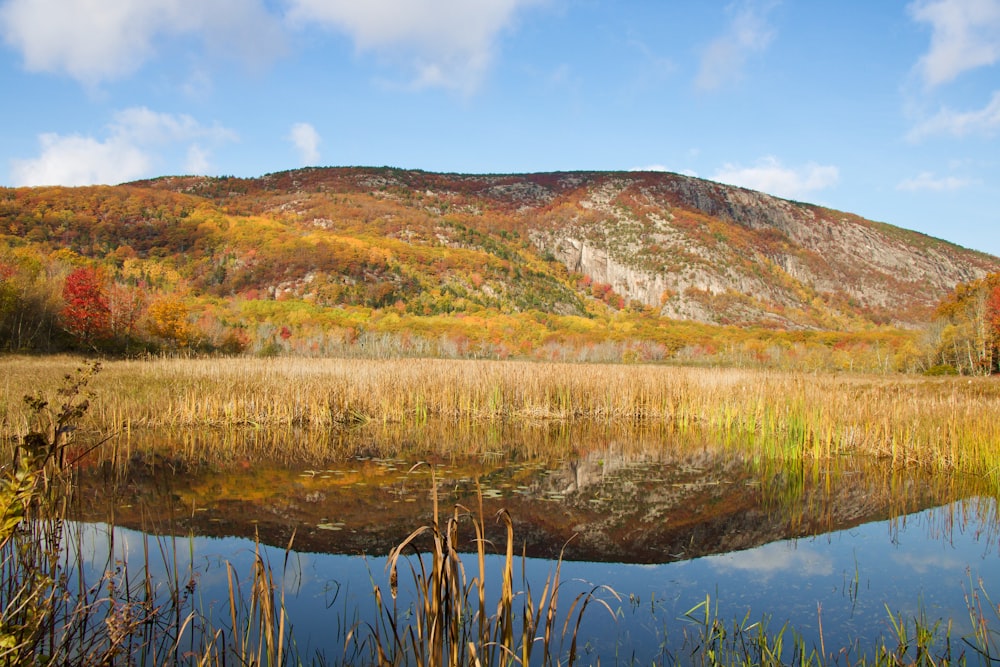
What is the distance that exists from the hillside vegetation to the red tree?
0.09 metres

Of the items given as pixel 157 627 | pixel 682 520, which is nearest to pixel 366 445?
pixel 682 520

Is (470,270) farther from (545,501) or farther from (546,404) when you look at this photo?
(545,501)

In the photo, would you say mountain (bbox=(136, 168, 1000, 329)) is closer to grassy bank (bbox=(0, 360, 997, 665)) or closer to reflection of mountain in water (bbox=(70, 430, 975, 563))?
reflection of mountain in water (bbox=(70, 430, 975, 563))

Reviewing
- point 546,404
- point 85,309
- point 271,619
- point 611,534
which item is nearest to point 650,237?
point 85,309

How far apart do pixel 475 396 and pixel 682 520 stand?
744cm

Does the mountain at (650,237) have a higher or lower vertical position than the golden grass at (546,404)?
higher

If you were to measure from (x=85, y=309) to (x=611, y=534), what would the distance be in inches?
1157

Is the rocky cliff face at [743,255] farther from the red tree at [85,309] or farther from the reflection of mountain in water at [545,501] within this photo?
the reflection of mountain in water at [545,501]

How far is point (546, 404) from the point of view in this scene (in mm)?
13078

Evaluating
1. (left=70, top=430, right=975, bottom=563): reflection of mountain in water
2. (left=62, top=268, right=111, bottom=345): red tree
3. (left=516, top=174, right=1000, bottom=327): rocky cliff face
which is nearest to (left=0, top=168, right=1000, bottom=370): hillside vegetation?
(left=62, top=268, right=111, bottom=345): red tree

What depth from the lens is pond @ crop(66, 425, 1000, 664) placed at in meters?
3.75

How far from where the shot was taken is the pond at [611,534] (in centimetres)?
375

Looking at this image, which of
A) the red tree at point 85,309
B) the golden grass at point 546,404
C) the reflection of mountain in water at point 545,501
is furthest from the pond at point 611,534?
the red tree at point 85,309

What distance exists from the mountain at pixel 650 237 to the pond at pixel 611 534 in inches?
2159
